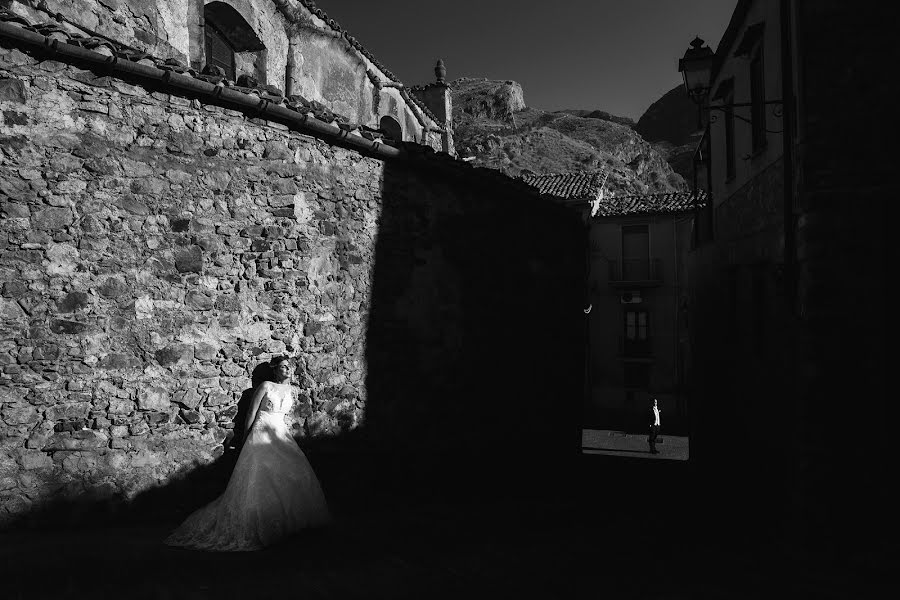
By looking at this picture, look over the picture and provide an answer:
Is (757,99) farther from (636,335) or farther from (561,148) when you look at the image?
(561,148)

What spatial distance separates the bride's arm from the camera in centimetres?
479

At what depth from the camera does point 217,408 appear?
5.09 m

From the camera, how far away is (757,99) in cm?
708

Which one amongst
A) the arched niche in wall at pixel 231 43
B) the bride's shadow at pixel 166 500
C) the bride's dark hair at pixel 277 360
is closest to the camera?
the bride's shadow at pixel 166 500

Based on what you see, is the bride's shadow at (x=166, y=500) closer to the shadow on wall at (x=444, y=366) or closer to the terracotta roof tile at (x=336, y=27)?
the shadow on wall at (x=444, y=366)

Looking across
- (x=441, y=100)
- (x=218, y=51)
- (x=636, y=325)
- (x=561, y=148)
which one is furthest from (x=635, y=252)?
(x=561, y=148)

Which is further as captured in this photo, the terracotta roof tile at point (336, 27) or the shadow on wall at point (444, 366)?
the terracotta roof tile at point (336, 27)

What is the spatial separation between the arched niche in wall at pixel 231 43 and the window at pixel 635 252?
16.1 metres

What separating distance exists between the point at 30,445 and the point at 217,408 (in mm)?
1292

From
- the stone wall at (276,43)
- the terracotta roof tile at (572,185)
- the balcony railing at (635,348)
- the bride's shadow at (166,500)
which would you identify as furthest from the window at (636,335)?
the bride's shadow at (166,500)

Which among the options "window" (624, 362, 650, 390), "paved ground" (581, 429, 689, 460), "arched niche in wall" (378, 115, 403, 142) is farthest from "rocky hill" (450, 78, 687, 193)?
"arched niche in wall" (378, 115, 403, 142)

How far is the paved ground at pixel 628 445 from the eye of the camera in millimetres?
17188

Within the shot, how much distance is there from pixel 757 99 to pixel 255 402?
6.39m

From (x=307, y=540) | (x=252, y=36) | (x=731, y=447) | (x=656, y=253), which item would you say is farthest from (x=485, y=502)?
(x=656, y=253)
